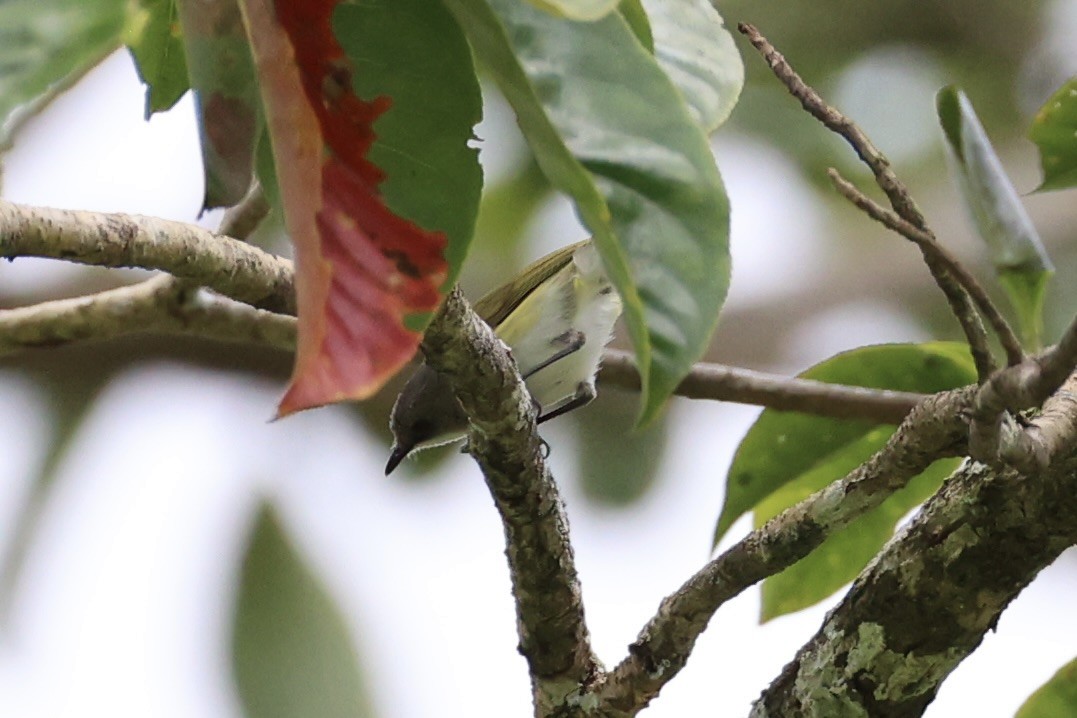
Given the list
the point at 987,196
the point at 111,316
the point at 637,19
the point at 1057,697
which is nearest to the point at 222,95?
the point at 637,19

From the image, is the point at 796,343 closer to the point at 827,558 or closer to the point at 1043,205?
the point at 1043,205

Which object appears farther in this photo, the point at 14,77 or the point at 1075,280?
the point at 1075,280

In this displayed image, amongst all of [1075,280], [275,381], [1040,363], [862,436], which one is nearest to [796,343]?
[1075,280]

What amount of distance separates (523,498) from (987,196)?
49cm

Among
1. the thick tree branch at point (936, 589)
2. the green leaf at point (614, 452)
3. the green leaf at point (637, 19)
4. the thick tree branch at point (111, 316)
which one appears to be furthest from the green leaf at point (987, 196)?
the green leaf at point (614, 452)

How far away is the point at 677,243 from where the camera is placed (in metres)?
0.56

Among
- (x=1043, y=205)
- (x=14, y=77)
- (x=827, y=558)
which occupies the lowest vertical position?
(x=827, y=558)

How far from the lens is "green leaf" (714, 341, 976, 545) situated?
1373mm

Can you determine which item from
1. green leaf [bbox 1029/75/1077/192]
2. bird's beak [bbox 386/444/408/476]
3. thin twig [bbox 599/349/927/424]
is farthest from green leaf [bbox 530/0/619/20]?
bird's beak [bbox 386/444/408/476]

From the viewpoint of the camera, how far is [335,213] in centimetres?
62

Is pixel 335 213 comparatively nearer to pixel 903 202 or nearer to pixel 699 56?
pixel 699 56

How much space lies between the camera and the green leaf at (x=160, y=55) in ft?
2.53

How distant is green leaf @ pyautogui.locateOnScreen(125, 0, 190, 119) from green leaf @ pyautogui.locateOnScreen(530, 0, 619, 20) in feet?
1.14

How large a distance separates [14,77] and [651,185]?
308 millimetres
